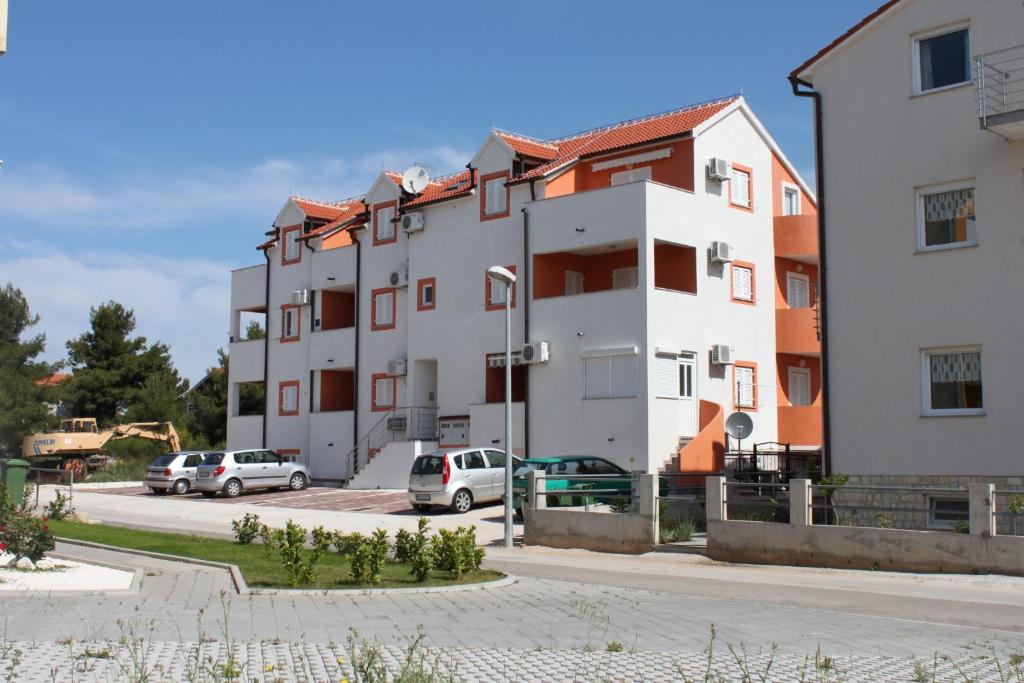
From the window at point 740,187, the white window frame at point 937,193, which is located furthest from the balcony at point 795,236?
the white window frame at point 937,193

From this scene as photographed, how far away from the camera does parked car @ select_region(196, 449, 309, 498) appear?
35469 mm

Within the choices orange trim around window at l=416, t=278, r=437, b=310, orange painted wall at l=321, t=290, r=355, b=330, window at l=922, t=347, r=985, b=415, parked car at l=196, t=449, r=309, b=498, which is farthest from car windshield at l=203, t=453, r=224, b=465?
window at l=922, t=347, r=985, b=415

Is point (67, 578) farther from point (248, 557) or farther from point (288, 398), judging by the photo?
point (288, 398)

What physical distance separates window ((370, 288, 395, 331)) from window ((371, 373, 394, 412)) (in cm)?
184

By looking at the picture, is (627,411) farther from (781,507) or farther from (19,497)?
(19,497)

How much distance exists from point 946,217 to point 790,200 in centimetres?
1730

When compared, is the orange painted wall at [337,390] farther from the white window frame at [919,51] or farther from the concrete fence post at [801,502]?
the concrete fence post at [801,502]

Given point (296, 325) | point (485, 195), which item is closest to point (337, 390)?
point (296, 325)

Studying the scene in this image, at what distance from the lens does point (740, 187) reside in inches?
1380

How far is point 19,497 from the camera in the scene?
24391 millimetres

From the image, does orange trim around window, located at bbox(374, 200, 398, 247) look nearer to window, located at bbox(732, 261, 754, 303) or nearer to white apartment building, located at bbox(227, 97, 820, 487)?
white apartment building, located at bbox(227, 97, 820, 487)

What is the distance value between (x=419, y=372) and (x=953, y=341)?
Result: 21.4 metres

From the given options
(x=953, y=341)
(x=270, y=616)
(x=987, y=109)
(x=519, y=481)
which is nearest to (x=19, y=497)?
(x=519, y=481)

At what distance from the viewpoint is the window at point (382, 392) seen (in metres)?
40.0
